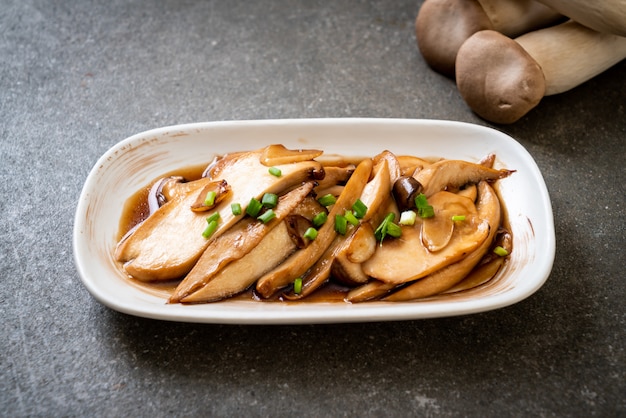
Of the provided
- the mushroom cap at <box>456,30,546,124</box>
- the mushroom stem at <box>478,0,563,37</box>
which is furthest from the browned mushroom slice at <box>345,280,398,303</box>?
the mushroom stem at <box>478,0,563,37</box>

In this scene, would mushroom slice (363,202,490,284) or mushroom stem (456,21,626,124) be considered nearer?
mushroom slice (363,202,490,284)

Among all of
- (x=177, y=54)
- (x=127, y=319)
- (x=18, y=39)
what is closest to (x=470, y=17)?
(x=177, y=54)

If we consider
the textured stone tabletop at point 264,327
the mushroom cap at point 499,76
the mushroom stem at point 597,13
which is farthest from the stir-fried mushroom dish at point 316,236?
the mushroom stem at point 597,13

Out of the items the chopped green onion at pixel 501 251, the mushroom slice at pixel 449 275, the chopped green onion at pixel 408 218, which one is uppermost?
the chopped green onion at pixel 408 218

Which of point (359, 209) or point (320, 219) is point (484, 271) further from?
point (320, 219)

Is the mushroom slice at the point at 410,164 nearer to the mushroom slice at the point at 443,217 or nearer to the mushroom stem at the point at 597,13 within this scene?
the mushroom slice at the point at 443,217

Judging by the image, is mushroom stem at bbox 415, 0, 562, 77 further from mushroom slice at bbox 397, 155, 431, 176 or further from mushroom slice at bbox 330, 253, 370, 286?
mushroom slice at bbox 330, 253, 370, 286

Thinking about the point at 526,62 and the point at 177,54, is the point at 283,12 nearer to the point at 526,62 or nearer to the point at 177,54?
the point at 177,54
